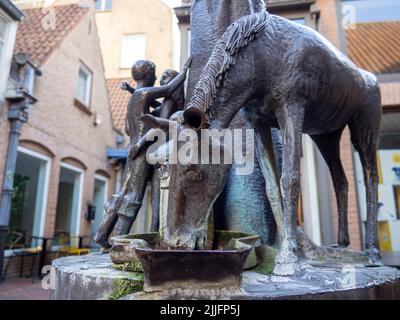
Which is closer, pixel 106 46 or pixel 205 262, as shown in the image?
pixel 205 262

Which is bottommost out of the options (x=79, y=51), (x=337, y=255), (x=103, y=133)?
(x=337, y=255)

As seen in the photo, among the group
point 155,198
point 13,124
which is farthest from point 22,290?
point 155,198

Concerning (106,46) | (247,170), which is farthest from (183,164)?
(106,46)

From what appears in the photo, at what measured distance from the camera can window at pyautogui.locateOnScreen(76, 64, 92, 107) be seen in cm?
1020

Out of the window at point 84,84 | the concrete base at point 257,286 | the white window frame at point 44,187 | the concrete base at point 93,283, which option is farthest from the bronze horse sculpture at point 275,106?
the window at point 84,84

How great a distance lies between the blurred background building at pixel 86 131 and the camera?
648 centimetres

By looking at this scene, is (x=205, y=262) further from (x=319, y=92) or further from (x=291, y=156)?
(x=319, y=92)

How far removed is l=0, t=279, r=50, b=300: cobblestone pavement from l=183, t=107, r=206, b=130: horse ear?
14.7 ft

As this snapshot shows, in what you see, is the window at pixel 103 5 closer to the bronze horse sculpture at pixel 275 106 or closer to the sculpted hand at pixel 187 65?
the sculpted hand at pixel 187 65

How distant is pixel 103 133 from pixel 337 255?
32.9 feet

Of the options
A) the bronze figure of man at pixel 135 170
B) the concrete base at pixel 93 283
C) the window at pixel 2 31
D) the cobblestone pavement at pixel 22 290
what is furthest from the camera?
the window at pixel 2 31

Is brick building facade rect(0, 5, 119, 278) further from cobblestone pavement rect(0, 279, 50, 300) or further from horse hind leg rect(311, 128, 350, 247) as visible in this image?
horse hind leg rect(311, 128, 350, 247)

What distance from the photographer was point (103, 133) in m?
11.2

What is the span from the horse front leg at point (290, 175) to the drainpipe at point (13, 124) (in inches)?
248
